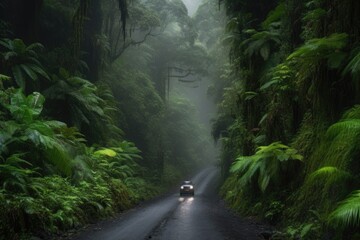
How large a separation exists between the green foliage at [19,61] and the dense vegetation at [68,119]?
0.04 m

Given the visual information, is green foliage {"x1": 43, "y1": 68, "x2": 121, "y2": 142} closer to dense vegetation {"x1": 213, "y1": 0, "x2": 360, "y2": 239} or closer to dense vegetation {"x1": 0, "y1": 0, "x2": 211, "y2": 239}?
dense vegetation {"x1": 0, "y1": 0, "x2": 211, "y2": 239}

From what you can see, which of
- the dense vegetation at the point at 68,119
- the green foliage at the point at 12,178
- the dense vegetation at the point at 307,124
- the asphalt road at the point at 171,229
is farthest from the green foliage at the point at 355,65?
the green foliage at the point at 12,178

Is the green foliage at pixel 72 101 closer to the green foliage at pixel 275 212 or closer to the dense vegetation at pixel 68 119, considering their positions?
the dense vegetation at pixel 68 119


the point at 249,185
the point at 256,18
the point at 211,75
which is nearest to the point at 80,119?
the point at 249,185

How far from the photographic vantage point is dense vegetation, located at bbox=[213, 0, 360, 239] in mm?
6586

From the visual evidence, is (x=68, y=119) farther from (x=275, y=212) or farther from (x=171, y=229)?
(x=275, y=212)

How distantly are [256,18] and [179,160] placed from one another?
96.5 ft

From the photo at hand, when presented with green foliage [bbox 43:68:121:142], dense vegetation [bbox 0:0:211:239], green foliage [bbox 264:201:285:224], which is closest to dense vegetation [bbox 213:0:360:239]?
green foliage [bbox 264:201:285:224]

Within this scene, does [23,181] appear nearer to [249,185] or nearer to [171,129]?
[249,185]

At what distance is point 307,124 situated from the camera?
390 inches

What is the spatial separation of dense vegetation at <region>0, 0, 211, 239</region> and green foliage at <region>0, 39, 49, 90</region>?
0.04 meters

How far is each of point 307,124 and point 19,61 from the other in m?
10.3

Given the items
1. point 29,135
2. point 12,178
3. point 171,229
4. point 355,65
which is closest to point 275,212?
point 171,229

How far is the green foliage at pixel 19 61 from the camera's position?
13656mm
